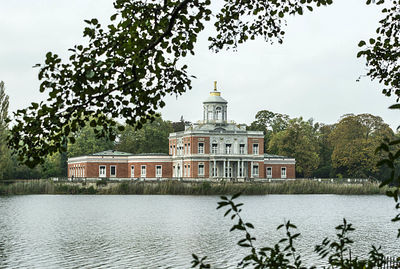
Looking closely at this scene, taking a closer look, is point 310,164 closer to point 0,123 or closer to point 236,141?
point 236,141

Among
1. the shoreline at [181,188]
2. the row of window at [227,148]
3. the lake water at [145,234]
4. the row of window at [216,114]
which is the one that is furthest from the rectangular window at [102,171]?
the lake water at [145,234]

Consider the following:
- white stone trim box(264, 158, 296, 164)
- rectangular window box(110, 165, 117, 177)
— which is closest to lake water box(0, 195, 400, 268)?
white stone trim box(264, 158, 296, 164)

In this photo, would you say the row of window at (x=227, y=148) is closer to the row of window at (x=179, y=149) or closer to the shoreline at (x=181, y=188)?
the row of window at (x=179, y=149)

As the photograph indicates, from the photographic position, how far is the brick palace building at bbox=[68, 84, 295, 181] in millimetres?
67375

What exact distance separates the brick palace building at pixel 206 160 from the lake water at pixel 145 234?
105 feet

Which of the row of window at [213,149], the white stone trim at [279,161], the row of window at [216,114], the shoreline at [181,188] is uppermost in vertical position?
the row of window at [216,114]

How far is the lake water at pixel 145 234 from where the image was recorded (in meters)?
16.3

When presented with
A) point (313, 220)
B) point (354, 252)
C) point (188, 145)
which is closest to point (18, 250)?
point (354, 252)

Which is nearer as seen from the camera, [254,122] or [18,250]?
[18,250]

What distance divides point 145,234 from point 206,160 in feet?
148

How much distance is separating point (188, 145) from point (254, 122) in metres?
15.6

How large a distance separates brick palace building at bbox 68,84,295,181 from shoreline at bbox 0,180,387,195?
41.7ft

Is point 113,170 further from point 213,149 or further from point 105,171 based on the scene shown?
point 213,149

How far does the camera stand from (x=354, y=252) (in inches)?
675
